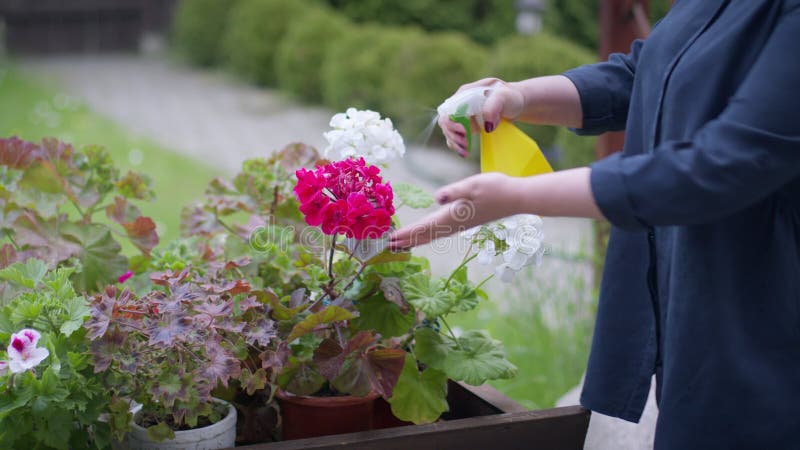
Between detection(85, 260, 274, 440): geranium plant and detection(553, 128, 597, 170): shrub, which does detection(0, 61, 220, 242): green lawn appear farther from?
detection(85, 260, 274, 440): geranium plant

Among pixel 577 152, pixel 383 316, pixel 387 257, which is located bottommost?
pixel 383 316

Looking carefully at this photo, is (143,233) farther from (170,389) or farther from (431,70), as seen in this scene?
(431,70)

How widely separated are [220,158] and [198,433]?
5171 millimetres

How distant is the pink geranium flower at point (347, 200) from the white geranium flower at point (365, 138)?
0.14 metres

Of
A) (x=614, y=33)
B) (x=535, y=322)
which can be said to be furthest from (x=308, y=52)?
(x=535, y=322)

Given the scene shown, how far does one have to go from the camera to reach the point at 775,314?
3.77ft

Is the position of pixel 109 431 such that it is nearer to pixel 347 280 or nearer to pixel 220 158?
pixel 347 280

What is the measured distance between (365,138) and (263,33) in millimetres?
8486

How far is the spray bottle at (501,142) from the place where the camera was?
4.51 ft

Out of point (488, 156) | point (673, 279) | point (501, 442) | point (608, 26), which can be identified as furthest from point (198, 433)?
point (608, 26)

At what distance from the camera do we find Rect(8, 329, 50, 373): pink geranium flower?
4.12 ft

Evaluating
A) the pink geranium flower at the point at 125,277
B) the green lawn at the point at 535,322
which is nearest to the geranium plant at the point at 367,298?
the pink geranium flower at the point at 125,277

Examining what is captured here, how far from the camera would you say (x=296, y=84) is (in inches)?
348

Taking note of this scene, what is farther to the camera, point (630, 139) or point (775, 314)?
point (630, 139)
